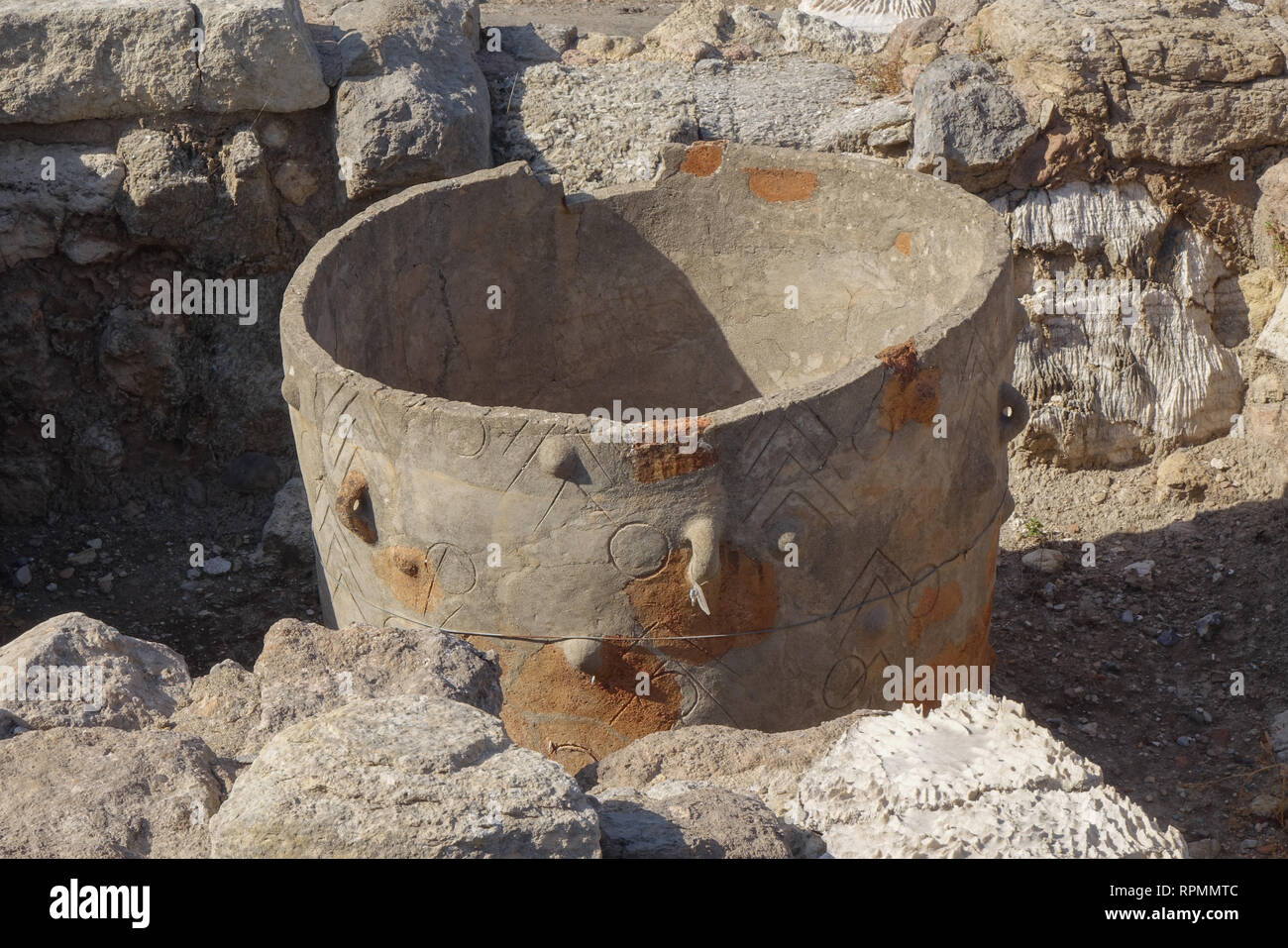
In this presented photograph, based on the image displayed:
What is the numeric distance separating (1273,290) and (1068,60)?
1438 millimetres

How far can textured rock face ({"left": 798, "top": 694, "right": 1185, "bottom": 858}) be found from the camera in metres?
2.21

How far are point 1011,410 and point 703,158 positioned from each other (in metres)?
1.71

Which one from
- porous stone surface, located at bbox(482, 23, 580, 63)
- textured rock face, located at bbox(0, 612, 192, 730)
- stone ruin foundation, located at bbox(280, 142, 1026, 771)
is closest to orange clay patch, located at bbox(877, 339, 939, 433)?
stone ruin foundation, located at bbox(280, 142, 1026, 771)

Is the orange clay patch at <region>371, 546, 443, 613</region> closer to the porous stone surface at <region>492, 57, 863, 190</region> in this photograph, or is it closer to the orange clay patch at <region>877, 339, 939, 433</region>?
the orange clay patch at <region>877, 339, 939, 433</region>

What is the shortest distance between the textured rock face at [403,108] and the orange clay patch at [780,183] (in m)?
1.45

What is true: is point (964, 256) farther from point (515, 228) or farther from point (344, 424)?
point (344, 424)

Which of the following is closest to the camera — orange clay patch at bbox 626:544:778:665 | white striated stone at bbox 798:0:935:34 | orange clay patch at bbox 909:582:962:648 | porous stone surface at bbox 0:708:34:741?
porous stone surface at bbox 0:708:34:741

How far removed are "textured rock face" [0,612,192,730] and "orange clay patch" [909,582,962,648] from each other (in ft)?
7.11

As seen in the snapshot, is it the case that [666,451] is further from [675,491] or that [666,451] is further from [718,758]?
[718,758]

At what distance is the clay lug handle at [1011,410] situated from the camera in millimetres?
4367

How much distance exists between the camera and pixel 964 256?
4.80 m

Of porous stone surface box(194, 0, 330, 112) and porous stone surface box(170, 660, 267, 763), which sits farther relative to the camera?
porous stone surface box(194, 0, 330, 112)

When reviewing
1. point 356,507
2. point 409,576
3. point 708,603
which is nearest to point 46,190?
point 356,507

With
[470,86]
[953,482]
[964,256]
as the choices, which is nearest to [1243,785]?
[953,482]
